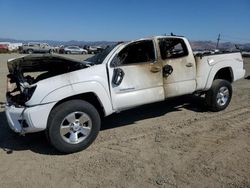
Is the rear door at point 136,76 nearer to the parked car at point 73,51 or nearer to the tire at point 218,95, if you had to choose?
the tire at point 218,95

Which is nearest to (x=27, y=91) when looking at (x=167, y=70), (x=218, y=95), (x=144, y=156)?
(x=144, y=156)

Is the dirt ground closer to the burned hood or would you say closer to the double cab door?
the double cab door

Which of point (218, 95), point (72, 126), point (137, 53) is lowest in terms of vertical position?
point (218, 95)

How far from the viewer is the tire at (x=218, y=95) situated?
24.5 ft

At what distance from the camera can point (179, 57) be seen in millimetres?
6730

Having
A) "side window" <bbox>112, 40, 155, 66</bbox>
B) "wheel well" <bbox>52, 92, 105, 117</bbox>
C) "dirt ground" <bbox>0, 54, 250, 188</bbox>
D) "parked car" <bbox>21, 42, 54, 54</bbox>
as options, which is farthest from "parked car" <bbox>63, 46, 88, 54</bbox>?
"wheel well" <bbox>52, 92, 105, 117</bbox>

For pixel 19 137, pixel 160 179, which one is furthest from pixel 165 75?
pixel 19 137

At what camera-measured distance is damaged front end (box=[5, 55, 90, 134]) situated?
4984mm

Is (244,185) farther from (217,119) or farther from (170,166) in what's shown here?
(217,119)

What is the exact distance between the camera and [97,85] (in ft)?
18.1

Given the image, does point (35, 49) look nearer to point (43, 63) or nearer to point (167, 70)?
Answer: point (43, 63)

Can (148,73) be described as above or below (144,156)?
above

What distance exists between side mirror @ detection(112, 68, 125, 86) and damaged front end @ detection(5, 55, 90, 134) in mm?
526

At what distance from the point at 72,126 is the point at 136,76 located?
1.55 m
